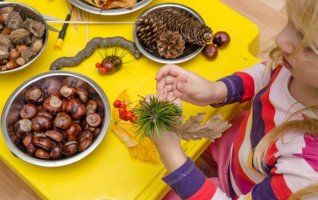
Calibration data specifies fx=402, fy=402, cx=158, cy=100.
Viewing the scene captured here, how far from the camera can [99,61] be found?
2.70ft

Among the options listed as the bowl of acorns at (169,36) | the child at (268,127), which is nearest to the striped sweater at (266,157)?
the child at (268,127)

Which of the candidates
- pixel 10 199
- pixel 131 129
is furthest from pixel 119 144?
pixel 10 199

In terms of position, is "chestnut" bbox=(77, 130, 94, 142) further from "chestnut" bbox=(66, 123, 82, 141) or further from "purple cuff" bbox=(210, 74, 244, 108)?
"purple cuff" bbox=(210, 74, 244, 108)

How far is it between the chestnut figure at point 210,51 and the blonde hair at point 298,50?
0.15 meters

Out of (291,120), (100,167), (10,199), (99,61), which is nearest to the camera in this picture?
(291,120)

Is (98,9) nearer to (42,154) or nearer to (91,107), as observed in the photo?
(91,107)

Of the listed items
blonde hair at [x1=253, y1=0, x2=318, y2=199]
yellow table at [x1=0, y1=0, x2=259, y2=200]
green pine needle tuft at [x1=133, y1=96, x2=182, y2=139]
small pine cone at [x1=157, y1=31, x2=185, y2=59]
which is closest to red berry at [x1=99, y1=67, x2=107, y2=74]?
yellow table at [x1=0, y1=0, x2=259, y2=200]

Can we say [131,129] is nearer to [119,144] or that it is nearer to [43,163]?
[119,144]

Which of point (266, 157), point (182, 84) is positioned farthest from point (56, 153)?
point (266, 157)

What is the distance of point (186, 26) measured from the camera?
0.82 meters

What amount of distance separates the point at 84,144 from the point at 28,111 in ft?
0.41

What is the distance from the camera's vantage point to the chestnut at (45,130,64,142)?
0.71m

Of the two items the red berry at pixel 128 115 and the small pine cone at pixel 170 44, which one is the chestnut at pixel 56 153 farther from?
the small pine cone at pixel 170 44

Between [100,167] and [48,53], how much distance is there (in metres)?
0.27
